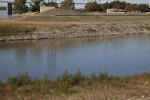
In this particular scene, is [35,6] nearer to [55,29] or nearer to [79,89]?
[55,29]

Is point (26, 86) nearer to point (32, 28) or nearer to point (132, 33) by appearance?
point (32, 28)

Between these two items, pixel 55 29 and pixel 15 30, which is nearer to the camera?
pixel 15 30

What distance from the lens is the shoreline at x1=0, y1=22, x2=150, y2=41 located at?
44591 mm

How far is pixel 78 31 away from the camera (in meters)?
51.1

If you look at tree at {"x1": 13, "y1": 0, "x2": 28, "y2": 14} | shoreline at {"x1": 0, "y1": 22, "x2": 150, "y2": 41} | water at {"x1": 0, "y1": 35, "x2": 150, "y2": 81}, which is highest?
tree at {"x1": 13, "y1": 0, "x2": 28, "y2": 14}

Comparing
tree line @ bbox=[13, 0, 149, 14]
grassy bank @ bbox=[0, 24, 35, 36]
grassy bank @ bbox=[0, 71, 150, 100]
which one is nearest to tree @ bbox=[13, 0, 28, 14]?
tree line @ bbox=[13, 0, 149, 14]

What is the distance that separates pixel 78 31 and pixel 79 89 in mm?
38195

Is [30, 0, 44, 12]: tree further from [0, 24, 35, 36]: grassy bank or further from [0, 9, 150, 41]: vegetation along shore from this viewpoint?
[0, 24, 35, 36]: grassy bank

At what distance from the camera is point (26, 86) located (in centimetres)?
1400

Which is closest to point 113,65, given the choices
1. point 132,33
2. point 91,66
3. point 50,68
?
point 91,66

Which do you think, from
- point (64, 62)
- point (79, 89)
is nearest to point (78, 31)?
point (64, 62)

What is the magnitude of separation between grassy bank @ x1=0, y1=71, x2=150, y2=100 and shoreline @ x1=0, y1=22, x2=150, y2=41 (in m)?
28.1

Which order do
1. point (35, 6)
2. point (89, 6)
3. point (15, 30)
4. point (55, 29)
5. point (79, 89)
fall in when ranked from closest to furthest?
point (79, 89) < point (15, 30) < point (55, 29) < point (35, 6) < point (89, 6)

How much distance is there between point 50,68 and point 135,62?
25.5ft
